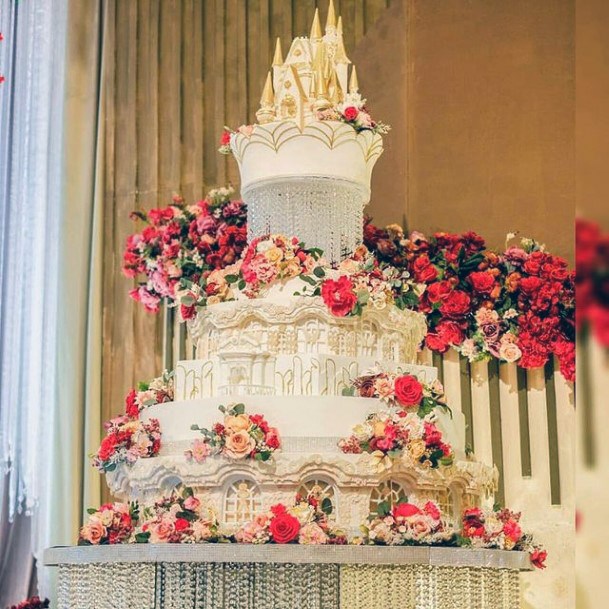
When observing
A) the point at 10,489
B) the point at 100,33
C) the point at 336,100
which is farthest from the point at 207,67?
the point at 10,489

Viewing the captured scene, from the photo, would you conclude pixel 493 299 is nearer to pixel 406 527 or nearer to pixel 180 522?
pixel 406 527

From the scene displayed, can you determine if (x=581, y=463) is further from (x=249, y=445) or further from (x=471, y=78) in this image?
(x=471, y=78)

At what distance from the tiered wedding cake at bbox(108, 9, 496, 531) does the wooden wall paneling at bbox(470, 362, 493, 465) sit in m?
0.68

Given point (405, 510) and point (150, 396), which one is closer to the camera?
point (405, 510)

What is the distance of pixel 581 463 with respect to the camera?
2.48ft

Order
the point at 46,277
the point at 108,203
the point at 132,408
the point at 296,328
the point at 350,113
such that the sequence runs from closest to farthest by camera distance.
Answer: the point at 296,328 < the point at 350,113 < the point at 132,408 < the point at 46,277 < the point at 108,203

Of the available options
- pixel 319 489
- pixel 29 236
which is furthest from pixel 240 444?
pixel 29 236

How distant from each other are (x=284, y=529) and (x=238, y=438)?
43 cm

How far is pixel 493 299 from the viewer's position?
6.36 meters

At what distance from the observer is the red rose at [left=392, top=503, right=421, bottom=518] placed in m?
4.80

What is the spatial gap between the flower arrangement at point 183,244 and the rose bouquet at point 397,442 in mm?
1733

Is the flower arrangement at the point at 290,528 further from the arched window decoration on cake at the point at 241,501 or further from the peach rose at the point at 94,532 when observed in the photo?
the peach rose at the point at 94,532

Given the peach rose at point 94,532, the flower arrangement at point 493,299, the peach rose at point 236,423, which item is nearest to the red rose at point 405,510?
the peach rose at point 236,423

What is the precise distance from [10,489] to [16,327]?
980 millimetres
